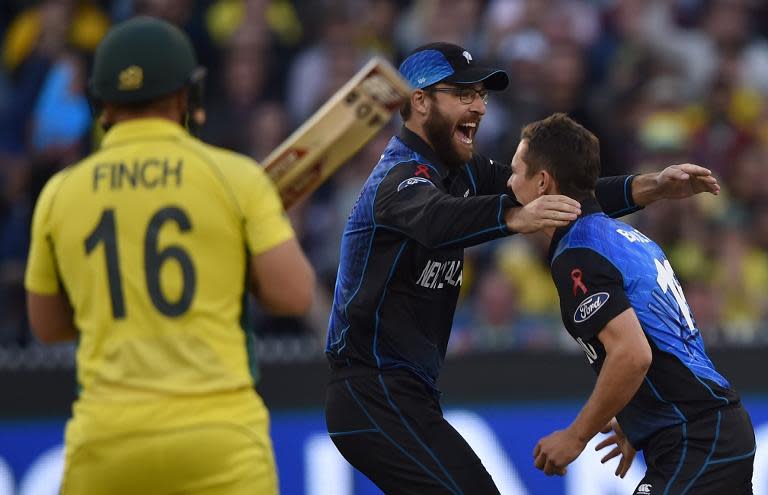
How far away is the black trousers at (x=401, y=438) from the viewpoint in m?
5.21

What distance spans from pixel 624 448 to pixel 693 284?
4.36m

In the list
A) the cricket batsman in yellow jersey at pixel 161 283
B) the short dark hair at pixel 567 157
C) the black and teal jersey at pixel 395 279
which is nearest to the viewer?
the cricket batsman in yellow jersey at pixel 161 283

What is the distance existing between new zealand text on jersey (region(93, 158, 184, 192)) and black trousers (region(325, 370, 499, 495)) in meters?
1.64

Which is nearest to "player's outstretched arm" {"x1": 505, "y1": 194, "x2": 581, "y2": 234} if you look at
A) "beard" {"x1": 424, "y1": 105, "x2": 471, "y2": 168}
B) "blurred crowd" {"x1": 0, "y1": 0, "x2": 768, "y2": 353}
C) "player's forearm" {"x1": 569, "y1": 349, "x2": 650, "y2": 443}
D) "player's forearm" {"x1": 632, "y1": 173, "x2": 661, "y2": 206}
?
"player's forearm" {"x1": 569, "y1": 349, "x2": 650, "y2": 443}

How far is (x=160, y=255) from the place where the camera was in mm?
3936

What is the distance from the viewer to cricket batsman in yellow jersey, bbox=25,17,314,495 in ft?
12.9

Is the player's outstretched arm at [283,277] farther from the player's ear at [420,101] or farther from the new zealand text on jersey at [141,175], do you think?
the player's ear at [420,101]

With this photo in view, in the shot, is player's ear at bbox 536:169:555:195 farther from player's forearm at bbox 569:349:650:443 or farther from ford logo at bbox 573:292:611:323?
player's forearm at bbox 569:349:650:443

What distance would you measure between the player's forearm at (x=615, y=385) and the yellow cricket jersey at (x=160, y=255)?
1.21 meters

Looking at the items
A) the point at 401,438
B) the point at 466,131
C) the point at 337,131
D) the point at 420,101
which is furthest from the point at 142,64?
the point at 401,438


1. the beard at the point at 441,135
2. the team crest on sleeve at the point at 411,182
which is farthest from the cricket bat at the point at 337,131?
the beard at the point at 441,135

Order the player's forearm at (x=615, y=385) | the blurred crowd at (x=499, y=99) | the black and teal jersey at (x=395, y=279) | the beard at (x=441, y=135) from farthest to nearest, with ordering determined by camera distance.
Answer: the blurred crowd at (x=499, y=99) → the beard at (x=441, y=135) → the black and teal jersey at (x=395, y=279) → the player's forearm at (x=615, y=385)

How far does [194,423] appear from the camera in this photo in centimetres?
393

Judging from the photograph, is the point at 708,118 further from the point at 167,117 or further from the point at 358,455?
the point at 167,117
